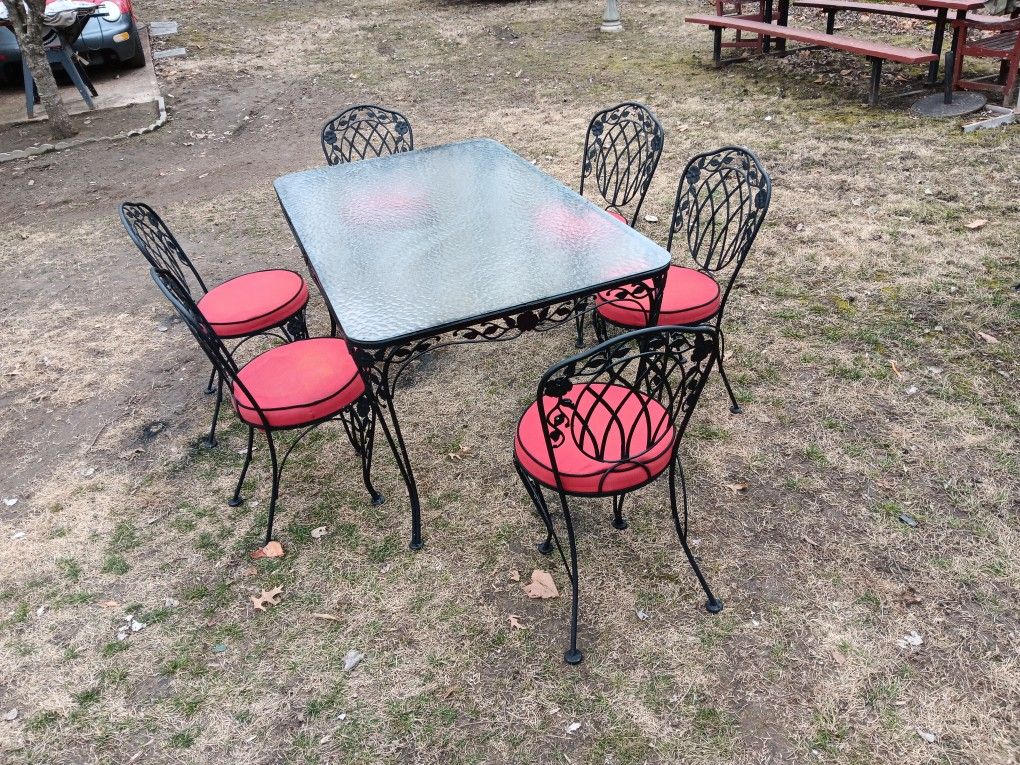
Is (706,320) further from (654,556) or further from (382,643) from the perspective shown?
(382,643)

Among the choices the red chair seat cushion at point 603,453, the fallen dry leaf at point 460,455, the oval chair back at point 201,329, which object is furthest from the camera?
the fallen dry leaf at point 460,455

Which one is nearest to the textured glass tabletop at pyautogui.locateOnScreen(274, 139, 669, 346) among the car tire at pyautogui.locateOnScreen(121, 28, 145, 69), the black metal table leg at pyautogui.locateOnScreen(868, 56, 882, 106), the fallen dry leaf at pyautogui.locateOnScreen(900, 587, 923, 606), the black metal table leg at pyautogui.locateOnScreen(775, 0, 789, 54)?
the fallen dry leaf at pyautogui.locateOnScreen(900, 587, 923, 606)

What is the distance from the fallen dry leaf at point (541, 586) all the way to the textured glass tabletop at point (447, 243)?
1047 mm

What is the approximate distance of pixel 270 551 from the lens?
305 cm

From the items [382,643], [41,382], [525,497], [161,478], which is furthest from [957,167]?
[41,382]

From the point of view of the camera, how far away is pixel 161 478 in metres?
3.52

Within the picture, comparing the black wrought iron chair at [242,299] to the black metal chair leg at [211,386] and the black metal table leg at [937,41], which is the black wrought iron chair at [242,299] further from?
the black metal table leg at [937,41]

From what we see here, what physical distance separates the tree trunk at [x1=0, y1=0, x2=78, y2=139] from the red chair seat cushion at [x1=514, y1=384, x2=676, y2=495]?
8256mm

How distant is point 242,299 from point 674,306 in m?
2.13

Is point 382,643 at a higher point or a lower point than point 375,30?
lower

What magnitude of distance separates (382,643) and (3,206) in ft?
22.1

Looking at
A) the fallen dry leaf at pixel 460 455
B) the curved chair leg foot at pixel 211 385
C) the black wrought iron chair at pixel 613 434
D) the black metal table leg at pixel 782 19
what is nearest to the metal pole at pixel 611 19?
the black metal table leg at pixel 782 19

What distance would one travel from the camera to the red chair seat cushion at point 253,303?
3.50 meters

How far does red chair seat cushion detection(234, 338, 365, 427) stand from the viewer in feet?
9.43
